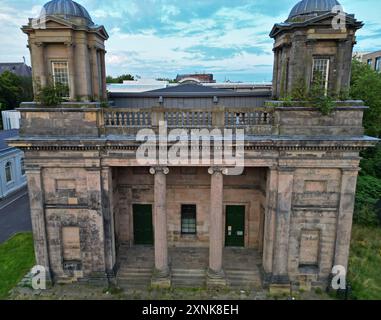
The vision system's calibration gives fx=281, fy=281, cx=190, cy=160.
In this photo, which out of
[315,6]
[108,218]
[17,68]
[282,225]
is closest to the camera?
[315,6]

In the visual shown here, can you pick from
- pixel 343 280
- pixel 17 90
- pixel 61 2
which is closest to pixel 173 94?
pixel 61 2

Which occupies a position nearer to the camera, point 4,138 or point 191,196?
point 191,196

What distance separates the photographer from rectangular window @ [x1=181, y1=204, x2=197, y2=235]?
1758 centimetres

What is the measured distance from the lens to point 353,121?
13070mm

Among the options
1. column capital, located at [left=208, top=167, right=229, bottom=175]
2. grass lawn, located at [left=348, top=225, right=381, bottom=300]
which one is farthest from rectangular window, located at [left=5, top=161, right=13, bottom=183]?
grass lawn, located at [left=348, top=225, right=381, bottom=300]

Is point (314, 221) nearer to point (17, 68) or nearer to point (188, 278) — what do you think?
point (188, 278)

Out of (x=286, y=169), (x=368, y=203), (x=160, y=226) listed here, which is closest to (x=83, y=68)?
(x=160, y=226)

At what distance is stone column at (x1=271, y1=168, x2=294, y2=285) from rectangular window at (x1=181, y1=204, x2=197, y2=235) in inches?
214

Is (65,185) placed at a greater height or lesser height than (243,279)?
greater

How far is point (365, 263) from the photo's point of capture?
17.2 meters

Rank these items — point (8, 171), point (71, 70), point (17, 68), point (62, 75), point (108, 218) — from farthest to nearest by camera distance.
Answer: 1. point (17, 68)
2. point (8, 171)
3. point (108, 218)
4. point (62, 75)
5. point (71, 70)

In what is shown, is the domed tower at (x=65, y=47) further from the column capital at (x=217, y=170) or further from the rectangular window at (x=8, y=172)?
the rectangular window at (x=8, y=172)

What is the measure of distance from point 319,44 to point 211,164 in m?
7.48

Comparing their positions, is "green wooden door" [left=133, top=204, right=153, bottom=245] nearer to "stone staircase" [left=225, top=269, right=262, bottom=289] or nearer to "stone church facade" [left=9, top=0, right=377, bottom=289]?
"stone church facade" [left=9, top=0, right=377, bottom=289]
